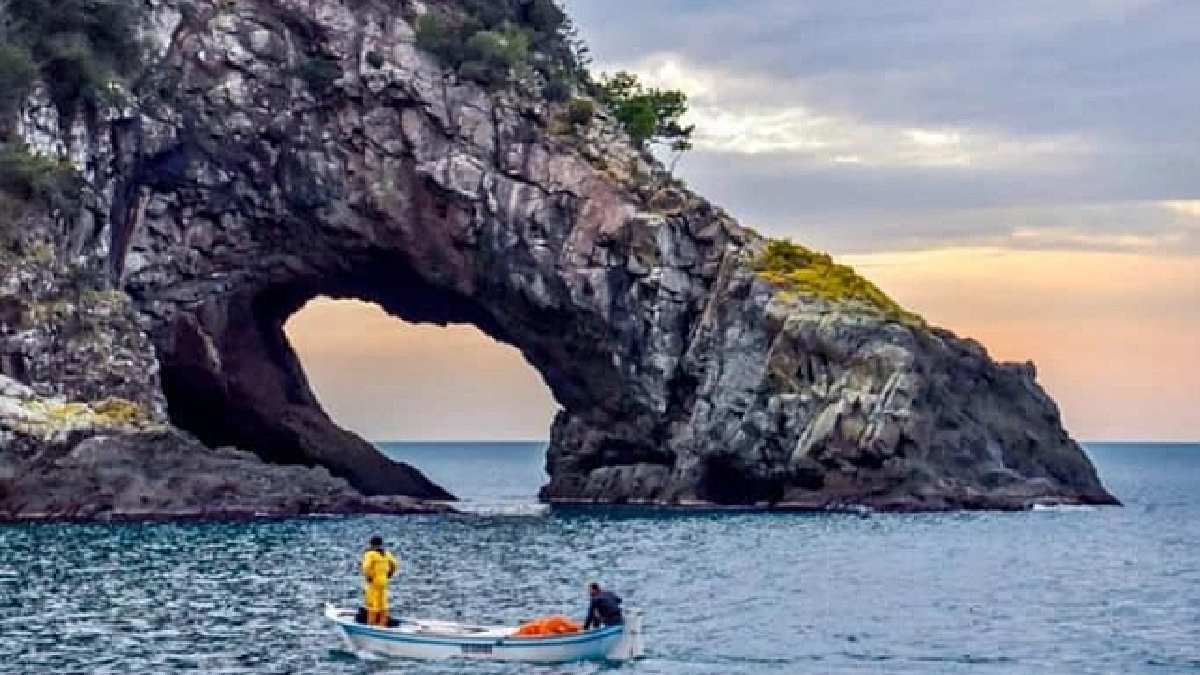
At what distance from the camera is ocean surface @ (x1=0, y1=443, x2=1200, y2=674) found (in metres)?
45.8

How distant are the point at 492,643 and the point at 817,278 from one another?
63021 millimetres

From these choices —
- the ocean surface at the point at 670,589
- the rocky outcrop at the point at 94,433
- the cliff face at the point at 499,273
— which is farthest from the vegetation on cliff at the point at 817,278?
the rocky outcrop at the point at 94,433

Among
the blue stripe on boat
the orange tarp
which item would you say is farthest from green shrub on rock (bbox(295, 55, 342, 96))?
the orange tarp

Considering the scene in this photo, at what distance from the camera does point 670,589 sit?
202ft

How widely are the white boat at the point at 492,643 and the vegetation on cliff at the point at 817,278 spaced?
58.4 m

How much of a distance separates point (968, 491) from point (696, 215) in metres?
19.2

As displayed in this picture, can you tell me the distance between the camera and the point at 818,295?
102562mm

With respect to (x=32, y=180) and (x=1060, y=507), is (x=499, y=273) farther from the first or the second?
(x=1060, y=507)

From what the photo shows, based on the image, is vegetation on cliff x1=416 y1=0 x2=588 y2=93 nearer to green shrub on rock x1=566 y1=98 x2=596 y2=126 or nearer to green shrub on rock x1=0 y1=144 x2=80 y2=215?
green shrub on rock x1=566 y1=98 x2=596 y2=126

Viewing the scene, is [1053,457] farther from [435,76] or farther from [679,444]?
[435,76]

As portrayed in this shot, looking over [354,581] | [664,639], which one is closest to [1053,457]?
[354,581]

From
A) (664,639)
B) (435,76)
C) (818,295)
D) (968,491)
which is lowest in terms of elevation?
(664,639)

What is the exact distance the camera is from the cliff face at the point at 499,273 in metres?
98.1

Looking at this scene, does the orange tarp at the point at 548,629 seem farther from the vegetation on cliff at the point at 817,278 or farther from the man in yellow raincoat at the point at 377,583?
the vegetation on cliff at the point at 817,278
